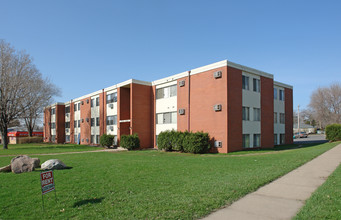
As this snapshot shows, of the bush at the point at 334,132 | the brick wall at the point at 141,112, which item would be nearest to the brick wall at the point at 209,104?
the brick wall at the point at 141,112

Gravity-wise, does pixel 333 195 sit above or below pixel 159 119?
below

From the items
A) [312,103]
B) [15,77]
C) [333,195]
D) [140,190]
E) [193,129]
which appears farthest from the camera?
[312,103]

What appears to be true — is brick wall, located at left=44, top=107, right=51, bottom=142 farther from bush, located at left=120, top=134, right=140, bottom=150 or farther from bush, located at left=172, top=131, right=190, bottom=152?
bush, located at left=172, top=131, right=190, bottom=152

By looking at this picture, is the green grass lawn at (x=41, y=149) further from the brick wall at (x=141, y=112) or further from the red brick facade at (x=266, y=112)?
the red brick facade at (x=266, y=112)

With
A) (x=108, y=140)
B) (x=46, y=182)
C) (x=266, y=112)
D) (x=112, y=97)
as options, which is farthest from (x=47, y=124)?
(x=46, y=182)

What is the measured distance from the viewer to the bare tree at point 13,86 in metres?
30.0

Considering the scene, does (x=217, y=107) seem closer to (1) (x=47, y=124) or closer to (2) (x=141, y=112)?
(2) (x=141, y=112)

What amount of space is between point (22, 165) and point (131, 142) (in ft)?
49.5

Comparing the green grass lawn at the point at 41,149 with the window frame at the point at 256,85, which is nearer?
the window frame at the point at 256,85

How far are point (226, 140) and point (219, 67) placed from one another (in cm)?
644

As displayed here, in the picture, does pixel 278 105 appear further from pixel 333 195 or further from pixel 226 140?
pixel 333 195

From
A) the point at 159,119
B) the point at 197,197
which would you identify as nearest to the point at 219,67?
the point at 159,119

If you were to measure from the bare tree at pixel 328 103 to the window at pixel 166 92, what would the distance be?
174 ft

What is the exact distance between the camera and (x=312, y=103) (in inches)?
2557
